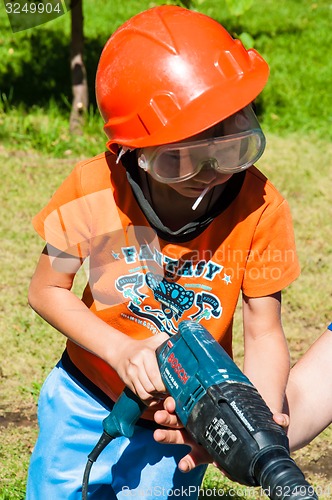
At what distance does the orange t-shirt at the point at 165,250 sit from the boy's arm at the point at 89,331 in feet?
0.29

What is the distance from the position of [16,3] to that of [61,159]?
2563mm

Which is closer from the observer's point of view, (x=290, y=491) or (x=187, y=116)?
(x=290, y=491)

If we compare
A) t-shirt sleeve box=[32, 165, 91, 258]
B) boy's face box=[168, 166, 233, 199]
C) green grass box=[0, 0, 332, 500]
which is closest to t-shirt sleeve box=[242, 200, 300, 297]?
boy's face box=[168, 166, 233, 199]

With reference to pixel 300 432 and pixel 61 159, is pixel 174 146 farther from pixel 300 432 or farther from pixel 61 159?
pixel 61 159

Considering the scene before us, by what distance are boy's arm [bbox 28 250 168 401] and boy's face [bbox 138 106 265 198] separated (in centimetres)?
45

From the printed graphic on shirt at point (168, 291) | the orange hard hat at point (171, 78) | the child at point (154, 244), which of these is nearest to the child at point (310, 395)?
the child at point (154, 244)

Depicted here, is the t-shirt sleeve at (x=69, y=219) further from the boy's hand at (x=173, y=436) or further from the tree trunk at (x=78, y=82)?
the tree trunk at (x=78, y=82)

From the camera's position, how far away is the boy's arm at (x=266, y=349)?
252cm

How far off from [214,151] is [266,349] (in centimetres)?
64

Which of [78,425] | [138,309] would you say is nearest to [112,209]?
[138,309]

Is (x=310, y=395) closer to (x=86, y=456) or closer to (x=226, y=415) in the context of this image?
(x=86, y=456)

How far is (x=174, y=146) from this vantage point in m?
2.32

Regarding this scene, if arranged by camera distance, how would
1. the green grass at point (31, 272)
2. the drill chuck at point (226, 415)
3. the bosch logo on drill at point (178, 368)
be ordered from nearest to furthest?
1. the drill chuck at point (226, 415)
2. the bosch logo on drill at point (178, 368)
3. the green grass at point (31, 272)

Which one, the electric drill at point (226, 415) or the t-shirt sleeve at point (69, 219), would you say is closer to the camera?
the electric drill at point (226, 415)
